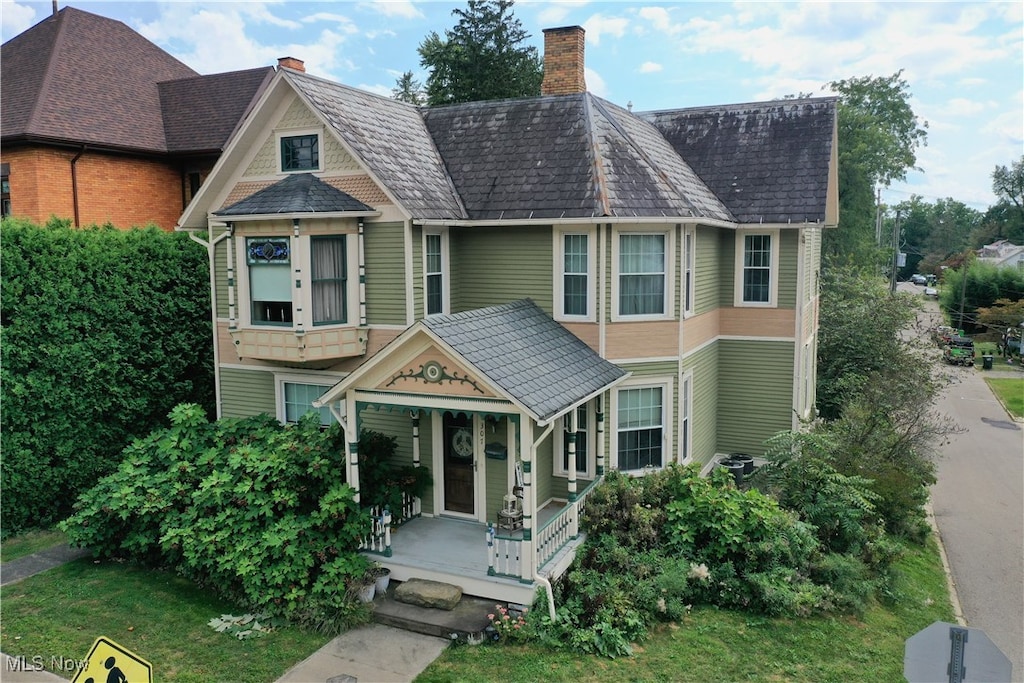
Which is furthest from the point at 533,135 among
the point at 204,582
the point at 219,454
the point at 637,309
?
the point at 204,582

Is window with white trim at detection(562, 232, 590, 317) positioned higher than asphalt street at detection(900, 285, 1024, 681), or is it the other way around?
window with white trim at detection(562, 232, 590, 317)

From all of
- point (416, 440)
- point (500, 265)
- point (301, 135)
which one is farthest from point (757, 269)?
point (301, 135)

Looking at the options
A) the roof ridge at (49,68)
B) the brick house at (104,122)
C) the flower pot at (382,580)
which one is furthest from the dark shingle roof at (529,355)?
the roof ridge at (49,68)

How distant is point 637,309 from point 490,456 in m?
4.10

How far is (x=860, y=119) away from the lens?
37.9 meters

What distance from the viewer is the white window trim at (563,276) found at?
47.0 feet

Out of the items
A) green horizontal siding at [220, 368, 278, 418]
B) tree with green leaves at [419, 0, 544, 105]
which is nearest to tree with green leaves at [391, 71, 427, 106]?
tree with green leaves at [419, 0, 544, 105]

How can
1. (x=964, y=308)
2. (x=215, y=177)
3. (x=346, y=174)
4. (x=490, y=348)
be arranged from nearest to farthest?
1. (x=490, y=348)
2. (x=346, y=174)
3. (x=215, y=177)
4. (x=964, y=308)

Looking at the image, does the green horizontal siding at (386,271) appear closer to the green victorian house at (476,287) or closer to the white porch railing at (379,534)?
the green victorian house at (476,287)

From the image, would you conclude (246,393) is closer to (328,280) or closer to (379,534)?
(328,280)

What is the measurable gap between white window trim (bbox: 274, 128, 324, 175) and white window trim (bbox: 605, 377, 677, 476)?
284 inches

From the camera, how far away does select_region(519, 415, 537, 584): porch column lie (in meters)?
10.9

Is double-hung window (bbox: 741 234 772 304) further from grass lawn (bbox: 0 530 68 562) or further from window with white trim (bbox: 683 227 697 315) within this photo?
grass lawn (bbox: 0 530 68 562)

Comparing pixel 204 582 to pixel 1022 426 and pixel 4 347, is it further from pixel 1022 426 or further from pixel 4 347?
pixel 1022 426
